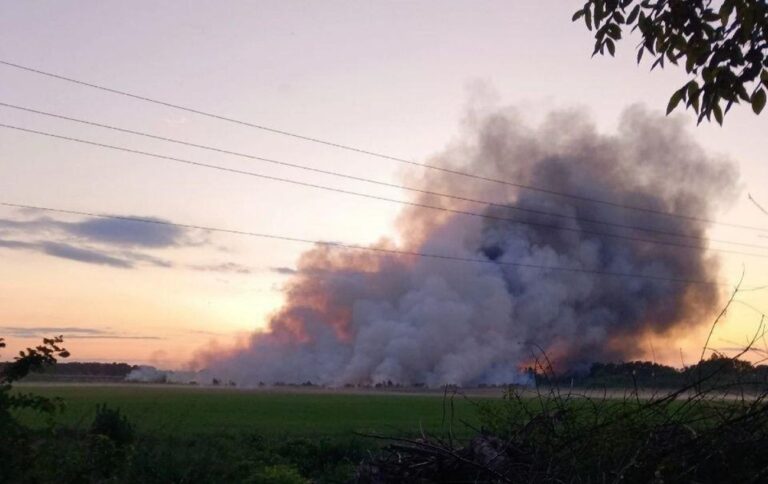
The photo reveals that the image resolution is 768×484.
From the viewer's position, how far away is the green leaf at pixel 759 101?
599 centimetres

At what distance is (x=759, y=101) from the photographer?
6.00m

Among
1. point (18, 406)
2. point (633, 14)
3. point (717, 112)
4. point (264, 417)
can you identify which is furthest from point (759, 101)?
point (264, 417)

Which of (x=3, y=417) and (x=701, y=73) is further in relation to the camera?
(x=3, y=417)

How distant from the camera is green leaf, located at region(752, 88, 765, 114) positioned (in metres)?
5.99

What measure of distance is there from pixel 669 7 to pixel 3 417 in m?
7.37

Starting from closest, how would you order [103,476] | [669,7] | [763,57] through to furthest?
[763,57], [669,7], [103,476]

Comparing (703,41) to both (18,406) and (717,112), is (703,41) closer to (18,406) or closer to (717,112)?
(717,112)

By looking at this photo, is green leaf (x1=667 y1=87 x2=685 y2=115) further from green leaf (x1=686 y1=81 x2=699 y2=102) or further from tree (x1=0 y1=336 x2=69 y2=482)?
tree (x1=0 y1=336 x2=69 y2=482)

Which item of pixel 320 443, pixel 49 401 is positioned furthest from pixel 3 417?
pixel 320 443

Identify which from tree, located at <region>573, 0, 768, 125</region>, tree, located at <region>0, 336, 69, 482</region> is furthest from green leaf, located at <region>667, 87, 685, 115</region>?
tree, located at <region>0, 336, 69, 482</region>

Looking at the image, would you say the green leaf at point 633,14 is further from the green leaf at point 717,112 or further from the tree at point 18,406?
the tree at point 18,406

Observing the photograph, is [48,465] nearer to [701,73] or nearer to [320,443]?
[701,73]

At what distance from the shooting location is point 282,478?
39.3 ft

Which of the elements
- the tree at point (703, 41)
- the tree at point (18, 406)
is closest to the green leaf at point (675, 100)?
the tree at point (703, 41)
